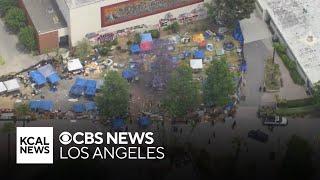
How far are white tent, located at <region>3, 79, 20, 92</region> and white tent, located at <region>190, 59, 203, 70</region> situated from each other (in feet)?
56.5

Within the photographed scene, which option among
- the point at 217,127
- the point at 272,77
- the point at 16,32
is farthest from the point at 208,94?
the point at 16,32

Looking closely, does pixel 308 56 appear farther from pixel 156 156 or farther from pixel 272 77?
pixel 156 156

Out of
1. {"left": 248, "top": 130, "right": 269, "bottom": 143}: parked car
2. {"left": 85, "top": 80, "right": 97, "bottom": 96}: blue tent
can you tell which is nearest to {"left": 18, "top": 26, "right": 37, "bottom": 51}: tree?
{"left": 85, "top": 80, "right": 97, "bottom": 96}: blue tent

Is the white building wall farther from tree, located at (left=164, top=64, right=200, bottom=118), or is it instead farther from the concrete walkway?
tree, located at (left=164, top=64, right=200, bottom=118)

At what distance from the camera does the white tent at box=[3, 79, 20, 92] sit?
8456 cm

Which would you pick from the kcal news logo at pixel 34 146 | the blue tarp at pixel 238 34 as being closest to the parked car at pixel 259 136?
the blue tarp at pixel 238 34

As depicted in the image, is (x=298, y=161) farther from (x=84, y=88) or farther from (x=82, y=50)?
(x=82, y=50)

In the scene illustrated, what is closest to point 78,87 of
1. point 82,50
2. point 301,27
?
point 82,50

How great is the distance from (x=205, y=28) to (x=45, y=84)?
18.2m

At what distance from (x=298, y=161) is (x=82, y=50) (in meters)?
25.3

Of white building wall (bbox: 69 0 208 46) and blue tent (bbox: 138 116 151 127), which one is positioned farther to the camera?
white building wall (bbox: 69 0 208 46)

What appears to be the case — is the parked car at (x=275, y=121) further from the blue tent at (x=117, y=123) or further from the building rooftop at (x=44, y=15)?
the building rooftop at (x=44, y=15)

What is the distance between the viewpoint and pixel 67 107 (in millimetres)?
83812

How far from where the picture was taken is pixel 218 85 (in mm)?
80750
